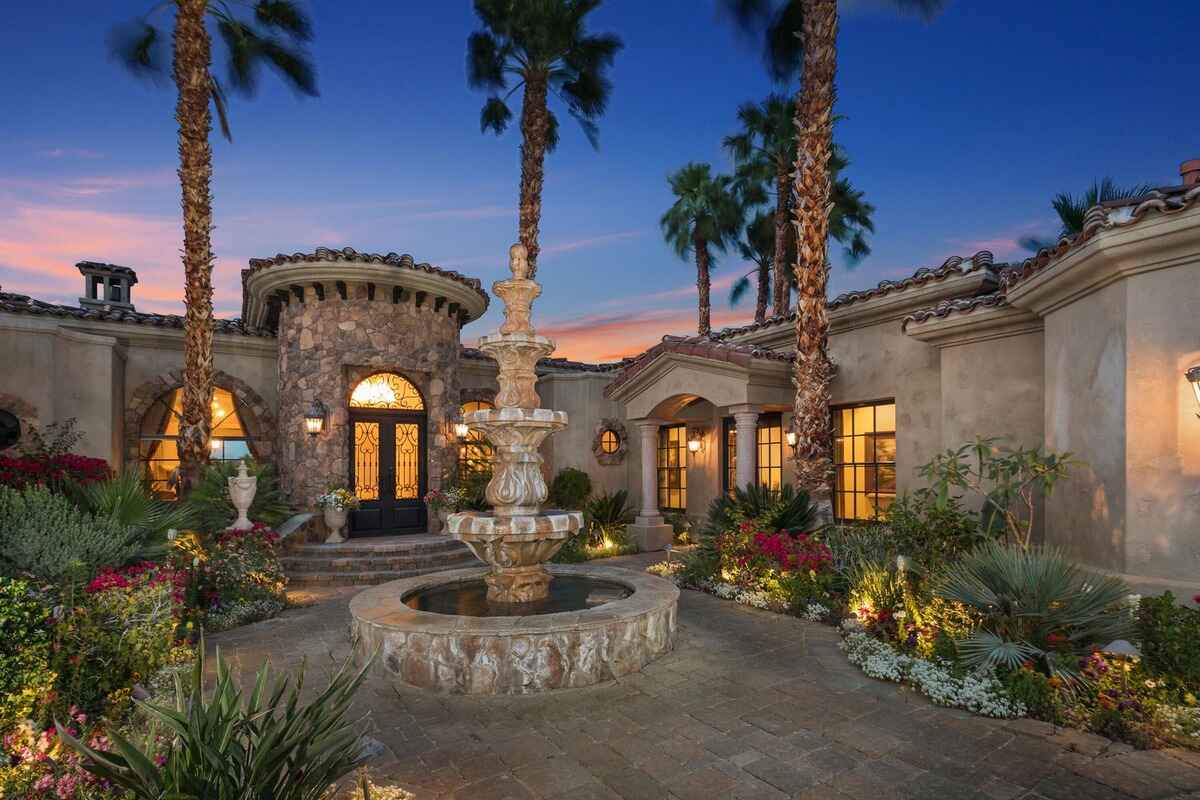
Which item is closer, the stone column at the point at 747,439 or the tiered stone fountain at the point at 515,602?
the tiered stone fountain at the point at 515,602

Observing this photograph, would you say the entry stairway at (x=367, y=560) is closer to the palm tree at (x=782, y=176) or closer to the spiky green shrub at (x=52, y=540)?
the spiky green shrub at (x=52, y=540)

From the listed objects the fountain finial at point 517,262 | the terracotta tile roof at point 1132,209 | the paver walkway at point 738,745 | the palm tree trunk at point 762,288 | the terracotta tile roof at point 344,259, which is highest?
the palm tree trunk at point 762,288

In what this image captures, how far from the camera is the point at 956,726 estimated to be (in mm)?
4355

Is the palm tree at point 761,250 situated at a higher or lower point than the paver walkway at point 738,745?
higher

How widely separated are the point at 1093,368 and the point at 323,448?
12223 mm

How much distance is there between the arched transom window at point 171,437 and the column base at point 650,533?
903 cm

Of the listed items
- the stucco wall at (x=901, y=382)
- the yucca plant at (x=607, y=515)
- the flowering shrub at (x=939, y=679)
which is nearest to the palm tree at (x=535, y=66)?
the yucca plant at (x=607, y=515)

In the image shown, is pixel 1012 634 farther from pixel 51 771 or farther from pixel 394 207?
pixel 394 207

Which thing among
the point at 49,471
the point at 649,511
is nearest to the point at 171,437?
the point at 49,471

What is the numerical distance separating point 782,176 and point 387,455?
1435cm

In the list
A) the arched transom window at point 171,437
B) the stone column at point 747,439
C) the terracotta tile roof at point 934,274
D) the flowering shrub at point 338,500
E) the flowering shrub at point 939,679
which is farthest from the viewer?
the arched transom window at point 171,437

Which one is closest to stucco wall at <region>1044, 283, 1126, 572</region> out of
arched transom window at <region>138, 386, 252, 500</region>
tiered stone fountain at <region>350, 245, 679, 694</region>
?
tiered stone fountain at <region>350, 245, 679, 694</region>

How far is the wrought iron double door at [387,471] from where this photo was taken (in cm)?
1246

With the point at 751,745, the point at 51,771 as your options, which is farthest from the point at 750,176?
the point at 51,771
